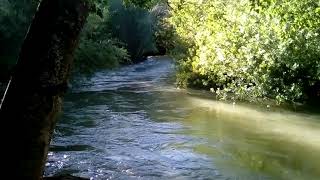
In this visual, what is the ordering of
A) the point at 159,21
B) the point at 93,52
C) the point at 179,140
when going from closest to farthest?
1. the point at 179,140
2. the point at 93,52
3. the point at 159,21

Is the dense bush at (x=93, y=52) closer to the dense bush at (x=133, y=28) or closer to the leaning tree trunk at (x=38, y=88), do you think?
the dense bush at (x=133, y=28)

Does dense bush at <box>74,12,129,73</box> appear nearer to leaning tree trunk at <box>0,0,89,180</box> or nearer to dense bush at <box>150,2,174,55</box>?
dense bush at <box>150,2,174,55</box>

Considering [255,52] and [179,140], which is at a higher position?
[255,52]

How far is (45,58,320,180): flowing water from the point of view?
992cm

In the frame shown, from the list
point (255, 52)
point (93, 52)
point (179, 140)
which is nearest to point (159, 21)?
point (93, 52)

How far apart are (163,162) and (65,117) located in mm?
6062

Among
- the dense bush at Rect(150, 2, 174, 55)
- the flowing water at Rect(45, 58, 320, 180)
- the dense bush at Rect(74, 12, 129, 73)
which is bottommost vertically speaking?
the flowing water at Rect(45, 58, 320, 180)

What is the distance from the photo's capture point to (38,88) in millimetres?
2984

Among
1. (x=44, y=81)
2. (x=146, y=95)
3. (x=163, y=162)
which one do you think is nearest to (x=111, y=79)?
(x=146, y=95)

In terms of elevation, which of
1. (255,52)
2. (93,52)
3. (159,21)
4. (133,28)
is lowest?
(93,52)

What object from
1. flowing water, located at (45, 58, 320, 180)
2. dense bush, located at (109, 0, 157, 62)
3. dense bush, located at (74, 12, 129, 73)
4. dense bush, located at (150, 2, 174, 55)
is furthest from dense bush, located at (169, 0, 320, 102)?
dense bush, located at (150, 2, 174, 55)

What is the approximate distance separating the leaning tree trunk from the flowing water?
6239 millimetres

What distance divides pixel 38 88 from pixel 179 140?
995cm

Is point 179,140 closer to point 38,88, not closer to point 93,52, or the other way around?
point 93,52
